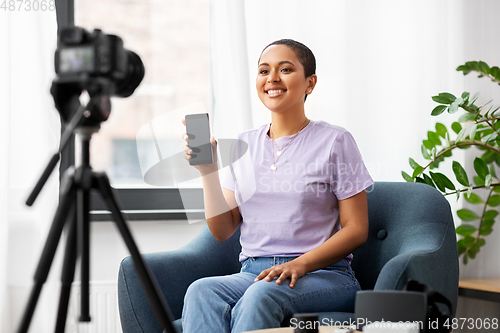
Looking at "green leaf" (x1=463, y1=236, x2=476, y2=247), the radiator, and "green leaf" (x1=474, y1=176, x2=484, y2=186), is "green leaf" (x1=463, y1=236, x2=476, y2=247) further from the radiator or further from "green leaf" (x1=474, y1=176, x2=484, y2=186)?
the radiator

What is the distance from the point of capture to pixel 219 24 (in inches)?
77.2

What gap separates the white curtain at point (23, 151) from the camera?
1820 millimetres

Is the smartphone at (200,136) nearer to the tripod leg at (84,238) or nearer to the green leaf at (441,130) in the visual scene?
the tripod leg at (84,238)

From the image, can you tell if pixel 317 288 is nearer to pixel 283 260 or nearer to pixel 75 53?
pixel 283 260

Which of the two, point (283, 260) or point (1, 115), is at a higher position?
point (1, 115)

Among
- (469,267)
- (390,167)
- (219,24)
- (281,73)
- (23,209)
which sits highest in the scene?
(219,24)

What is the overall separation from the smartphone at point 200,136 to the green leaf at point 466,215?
1188 millimetres

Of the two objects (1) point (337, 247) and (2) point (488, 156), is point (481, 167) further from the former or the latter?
(1) point (337, 247)

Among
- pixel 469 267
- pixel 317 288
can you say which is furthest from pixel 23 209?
pixel 469 267

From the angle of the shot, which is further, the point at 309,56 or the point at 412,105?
the point at 412,105

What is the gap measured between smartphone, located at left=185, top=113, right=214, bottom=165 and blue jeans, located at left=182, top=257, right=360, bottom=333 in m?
0.35

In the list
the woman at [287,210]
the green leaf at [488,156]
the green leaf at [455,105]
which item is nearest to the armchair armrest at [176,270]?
the woman at [287,210]

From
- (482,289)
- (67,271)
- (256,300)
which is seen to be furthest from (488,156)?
(67,271)

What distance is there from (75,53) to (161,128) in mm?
1057
